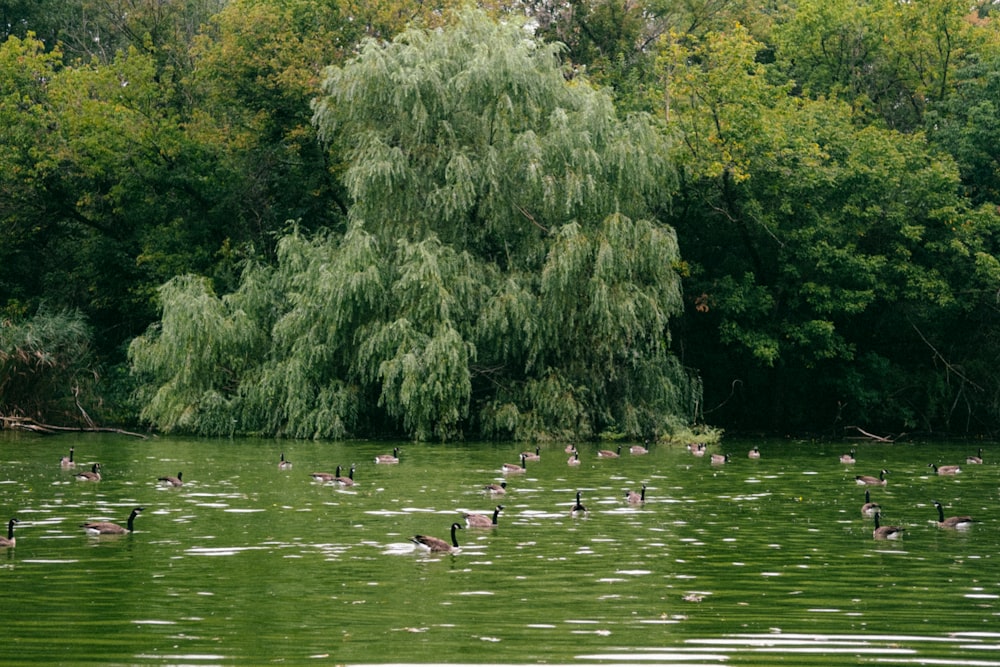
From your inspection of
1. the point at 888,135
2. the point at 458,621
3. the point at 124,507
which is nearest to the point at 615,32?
the point at 888,135

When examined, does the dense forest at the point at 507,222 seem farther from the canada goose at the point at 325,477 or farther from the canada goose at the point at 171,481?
the canada goose at the point at 171,481

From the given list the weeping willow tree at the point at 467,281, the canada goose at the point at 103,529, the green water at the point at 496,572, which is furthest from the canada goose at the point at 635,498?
the weeping willow tree at the point at 467,281

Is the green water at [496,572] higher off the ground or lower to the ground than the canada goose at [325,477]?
lower

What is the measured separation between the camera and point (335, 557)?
1844cm

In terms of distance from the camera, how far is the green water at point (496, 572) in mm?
12773

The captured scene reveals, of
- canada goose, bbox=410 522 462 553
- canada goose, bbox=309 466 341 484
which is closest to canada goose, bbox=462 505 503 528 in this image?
canada goose, bbox=410 522 462 553

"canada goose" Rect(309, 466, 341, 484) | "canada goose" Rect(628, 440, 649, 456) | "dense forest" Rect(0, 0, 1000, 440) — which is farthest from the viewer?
"dense forest" Rect(0, 0, 1000, 440)

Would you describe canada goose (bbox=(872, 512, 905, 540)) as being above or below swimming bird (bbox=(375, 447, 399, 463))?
below

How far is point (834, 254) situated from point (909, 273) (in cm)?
282

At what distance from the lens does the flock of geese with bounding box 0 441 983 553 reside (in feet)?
64.8

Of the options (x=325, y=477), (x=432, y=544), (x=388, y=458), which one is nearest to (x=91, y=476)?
(x=325, y=477)

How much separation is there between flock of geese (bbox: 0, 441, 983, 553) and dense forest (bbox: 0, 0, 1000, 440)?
440 cm

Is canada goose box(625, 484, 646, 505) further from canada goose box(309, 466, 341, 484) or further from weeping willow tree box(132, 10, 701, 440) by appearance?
weeping willow tree box(132, 10, 701, 440)

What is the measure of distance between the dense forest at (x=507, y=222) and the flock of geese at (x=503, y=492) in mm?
4396
